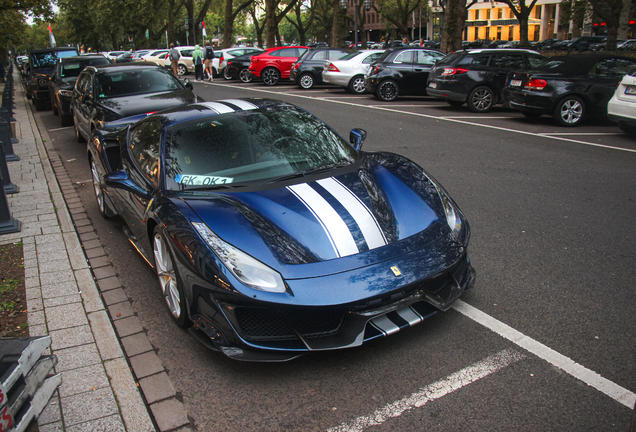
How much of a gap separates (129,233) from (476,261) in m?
3.10

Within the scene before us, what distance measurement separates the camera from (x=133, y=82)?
377 inches

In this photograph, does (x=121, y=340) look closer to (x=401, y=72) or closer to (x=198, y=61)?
(x=401, y=72)

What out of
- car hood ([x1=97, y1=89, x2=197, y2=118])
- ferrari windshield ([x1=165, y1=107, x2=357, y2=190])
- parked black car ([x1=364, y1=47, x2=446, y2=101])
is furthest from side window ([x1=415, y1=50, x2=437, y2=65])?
ferrari windshield ([x1=165, y1=107, x2=357, y2=190])

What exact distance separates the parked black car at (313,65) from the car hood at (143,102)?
12.4m

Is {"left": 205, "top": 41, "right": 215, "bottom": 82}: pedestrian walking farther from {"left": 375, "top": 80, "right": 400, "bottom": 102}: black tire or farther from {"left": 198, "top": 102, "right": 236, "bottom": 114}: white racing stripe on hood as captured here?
{"left": 198, "top": 102, "right": 236, "bottom": 114}: white racing stripe on hood

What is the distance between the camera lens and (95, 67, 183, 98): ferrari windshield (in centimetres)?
936

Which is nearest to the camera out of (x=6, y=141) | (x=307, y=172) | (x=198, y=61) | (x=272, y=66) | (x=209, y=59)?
(x=307, y=172)

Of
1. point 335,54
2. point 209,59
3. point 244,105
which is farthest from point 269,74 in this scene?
point 244,105

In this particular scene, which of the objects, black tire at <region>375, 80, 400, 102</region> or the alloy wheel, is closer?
the alloy wheel

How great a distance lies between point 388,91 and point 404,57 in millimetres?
1145

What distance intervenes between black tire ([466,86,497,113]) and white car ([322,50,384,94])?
5945 mm

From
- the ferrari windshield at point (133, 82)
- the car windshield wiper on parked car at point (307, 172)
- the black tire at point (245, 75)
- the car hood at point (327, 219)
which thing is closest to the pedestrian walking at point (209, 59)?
the black tire at point (245, 75)

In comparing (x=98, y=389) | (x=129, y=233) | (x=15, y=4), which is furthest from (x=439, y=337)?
(x=15, y=4)

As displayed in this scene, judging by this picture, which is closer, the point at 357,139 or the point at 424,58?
the point at 357,139
